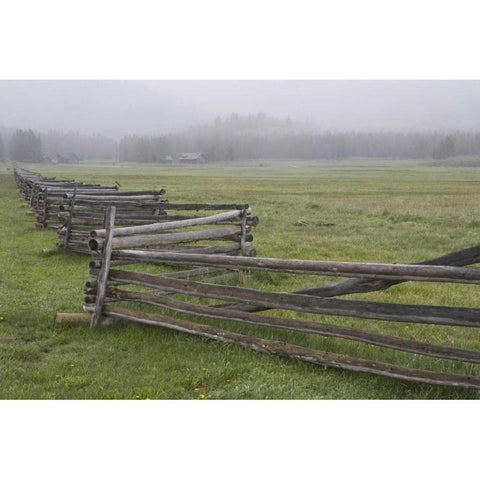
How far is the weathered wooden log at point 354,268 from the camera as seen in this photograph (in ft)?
14.2

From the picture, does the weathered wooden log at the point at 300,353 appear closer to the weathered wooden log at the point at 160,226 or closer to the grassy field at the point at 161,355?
the grassy field at the point at 161,355

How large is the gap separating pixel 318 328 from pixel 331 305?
289 mm

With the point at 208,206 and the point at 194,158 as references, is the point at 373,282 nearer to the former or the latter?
the point at 208,206

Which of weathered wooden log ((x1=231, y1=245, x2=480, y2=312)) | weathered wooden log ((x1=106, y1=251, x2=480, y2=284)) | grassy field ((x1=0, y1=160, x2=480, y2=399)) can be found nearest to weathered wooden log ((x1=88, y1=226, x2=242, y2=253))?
weathered wooden log ((x1=106, y1=251, x2=480, y2=284))

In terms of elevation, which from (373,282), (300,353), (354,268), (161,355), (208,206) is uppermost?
(208,206)

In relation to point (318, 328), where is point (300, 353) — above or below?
below

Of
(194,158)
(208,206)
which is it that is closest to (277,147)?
(194,158)

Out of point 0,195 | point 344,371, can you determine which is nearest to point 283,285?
point 344,371

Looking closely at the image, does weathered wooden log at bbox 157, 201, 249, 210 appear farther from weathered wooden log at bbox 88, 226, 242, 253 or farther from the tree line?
the tree line

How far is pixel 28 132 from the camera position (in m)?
145

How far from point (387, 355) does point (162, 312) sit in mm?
2939

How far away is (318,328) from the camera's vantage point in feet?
16.6

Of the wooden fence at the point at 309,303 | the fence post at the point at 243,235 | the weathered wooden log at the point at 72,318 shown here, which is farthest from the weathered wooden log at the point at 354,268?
the fence post at the point at 243,235

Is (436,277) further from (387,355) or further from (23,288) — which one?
(23,288)
